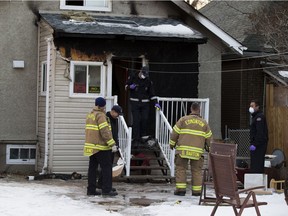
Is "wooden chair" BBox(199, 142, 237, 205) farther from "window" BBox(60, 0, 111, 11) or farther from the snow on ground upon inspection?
"window" BBox(60, 0, 111, 11)

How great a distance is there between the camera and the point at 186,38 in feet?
49.8

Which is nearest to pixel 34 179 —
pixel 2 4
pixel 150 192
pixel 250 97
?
pixel 150 192

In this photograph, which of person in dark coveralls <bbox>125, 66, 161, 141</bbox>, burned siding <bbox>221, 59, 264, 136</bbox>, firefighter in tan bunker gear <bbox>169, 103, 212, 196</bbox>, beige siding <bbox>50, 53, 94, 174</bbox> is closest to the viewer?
firefighter in tan bunker gear <bbox>169, 103, 212, 196</bbox>

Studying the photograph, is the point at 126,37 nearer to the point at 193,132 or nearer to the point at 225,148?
the point at 193,132

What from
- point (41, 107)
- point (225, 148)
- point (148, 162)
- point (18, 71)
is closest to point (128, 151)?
point (148, 162)

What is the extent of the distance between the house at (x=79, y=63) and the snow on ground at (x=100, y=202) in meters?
2.18

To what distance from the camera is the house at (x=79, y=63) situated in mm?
14953

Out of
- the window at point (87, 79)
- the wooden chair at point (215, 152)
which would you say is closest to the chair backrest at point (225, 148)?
the wooden chair at point (215, 152)

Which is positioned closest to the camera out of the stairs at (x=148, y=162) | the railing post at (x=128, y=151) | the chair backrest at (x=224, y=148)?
the chair backrest at (x=224, y=148)

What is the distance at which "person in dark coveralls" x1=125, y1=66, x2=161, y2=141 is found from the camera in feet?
48.2

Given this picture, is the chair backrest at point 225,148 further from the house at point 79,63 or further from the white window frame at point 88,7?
the white window frame at point 88,7

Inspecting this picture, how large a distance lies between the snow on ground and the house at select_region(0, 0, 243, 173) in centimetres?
218

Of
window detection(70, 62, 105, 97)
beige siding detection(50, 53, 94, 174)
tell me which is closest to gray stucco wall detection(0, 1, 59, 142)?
beige siding detection(50, 53, 94, 174)

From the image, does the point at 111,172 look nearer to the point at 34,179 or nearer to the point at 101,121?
the point at 101,121
